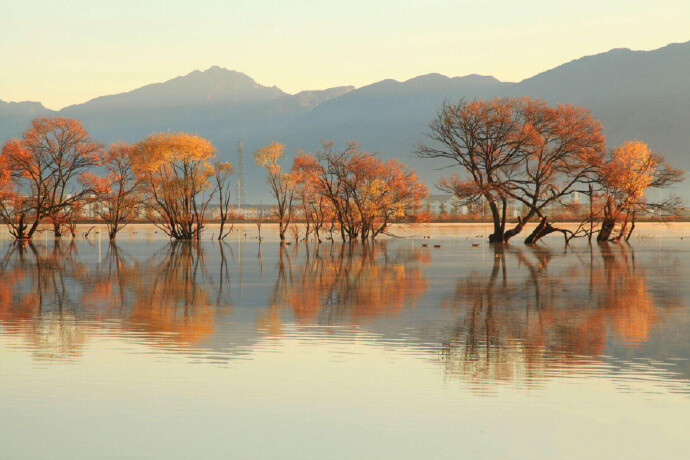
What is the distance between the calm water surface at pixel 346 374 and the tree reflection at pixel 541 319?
0.06 metres

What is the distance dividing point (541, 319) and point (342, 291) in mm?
6740

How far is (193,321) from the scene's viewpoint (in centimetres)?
1475

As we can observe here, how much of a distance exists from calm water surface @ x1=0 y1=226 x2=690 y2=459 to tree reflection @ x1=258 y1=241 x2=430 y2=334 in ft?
0.38

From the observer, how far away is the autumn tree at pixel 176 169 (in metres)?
62.7

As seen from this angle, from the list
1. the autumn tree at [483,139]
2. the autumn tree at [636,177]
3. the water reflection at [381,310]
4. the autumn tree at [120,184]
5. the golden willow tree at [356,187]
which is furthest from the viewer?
the autumn tree at [120,184]

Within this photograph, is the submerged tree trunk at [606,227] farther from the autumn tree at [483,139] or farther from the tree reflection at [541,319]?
the tree reflection at [541,319]

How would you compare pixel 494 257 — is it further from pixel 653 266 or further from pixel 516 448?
pixel 516 448

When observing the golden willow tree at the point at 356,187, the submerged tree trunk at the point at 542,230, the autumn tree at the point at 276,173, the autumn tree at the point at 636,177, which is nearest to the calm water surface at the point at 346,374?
the autumn tree at the point at 636,177

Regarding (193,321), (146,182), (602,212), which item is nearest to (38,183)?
(146,182)

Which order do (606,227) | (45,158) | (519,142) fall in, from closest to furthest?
(519,142) < (606,227) < (45,158)

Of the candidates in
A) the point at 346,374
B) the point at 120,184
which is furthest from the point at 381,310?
the point at 120,184

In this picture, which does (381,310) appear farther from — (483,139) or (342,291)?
(483,139)

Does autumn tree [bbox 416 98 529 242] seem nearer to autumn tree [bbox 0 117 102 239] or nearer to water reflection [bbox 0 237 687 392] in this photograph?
water reflection [bbox 0 237 687 392]

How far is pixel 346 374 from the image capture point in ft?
32.4
